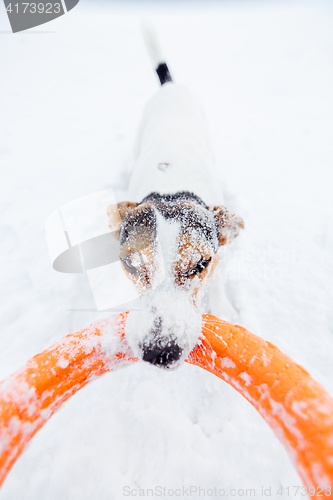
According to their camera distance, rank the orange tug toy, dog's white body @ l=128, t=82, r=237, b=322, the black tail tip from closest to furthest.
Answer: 1. the orange tug toy
2. dog's white body @ l=128, t=82, r=237, b=322
3. the black tail tip

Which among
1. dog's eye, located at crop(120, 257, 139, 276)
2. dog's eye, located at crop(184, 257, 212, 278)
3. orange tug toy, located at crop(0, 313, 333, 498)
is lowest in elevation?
orange tug toy, located at crop(0, 313, 333, 498)

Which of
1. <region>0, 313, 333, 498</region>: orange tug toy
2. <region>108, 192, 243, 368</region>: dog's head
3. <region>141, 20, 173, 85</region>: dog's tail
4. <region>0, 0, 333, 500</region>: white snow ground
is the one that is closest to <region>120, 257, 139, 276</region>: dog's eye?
<region>108, 192, 243, 368</region>: dog's head

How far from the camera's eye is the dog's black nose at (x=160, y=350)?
1339 mm

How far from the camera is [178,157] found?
3.00 m

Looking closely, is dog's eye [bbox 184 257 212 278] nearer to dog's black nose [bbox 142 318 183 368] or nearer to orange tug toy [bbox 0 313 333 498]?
orange tug toy [bbox 0 313 333 498]

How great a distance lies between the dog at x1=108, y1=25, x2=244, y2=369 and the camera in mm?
1407

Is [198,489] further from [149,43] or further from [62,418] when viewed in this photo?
[149,43]

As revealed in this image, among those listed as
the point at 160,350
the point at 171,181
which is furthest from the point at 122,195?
the point at 160,350

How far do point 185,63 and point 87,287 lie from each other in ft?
27.5

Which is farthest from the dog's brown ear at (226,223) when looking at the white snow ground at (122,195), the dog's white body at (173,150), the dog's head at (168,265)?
the white snow ground at (122,195)

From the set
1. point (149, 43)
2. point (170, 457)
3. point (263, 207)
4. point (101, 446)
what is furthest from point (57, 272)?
point (149, 43)

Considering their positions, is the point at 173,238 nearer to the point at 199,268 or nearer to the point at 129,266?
the point at 199,268

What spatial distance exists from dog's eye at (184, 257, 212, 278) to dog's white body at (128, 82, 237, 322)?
0.92 metres

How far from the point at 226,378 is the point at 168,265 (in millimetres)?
779
